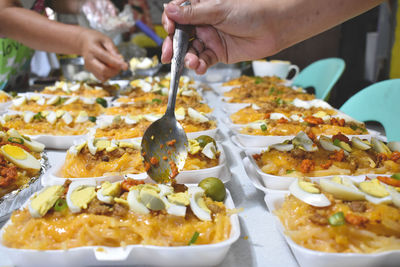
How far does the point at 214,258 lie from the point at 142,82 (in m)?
3.06

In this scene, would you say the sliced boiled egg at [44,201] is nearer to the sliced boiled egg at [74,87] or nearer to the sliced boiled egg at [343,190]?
the sliced boiled egg at [343,190]

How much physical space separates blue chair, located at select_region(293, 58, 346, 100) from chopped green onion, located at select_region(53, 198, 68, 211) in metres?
3.14

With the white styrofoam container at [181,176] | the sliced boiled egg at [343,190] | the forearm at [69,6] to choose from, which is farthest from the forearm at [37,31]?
the sliced boiled egg at [343,190]

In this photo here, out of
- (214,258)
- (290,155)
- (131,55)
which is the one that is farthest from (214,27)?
(131,55)

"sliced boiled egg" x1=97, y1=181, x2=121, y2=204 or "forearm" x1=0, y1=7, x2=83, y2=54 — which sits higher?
"forearm" x1=0, y1=7, x2=83, y2=54

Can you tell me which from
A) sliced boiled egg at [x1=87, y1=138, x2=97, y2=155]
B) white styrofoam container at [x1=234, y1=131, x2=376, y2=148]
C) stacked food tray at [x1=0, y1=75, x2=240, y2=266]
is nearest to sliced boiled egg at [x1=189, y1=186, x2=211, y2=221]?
stacked food tray at [x1=0, y1=75, x2=240, y2=266]

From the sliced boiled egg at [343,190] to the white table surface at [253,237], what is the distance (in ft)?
0.94

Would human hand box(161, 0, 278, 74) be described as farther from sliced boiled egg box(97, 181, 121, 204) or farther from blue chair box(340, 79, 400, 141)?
blue chair box(340, 79, 400, 141)

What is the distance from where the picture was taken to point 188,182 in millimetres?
1708

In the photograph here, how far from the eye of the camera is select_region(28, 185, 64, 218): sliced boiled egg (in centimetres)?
125

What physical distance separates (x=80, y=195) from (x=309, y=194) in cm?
92

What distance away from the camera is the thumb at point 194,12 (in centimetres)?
175

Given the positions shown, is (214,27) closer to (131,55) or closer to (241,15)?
(241,15)

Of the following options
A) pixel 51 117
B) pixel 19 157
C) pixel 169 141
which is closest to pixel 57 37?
pixel 51 117
